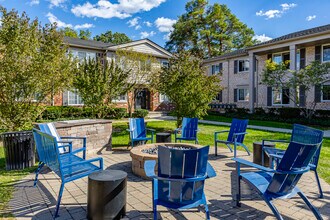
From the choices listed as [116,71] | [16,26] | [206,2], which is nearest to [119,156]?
[16,26]

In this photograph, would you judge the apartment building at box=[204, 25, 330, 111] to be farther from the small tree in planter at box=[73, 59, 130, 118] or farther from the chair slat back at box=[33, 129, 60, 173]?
the chair slat back at box=[33, 129, 60, 173]

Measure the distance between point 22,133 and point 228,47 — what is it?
36.8 metres

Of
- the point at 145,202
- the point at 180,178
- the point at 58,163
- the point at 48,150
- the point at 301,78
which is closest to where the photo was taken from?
the point at 180,178

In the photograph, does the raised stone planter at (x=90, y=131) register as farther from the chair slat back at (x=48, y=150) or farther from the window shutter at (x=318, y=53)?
the window shutter at (x=318, y=53)

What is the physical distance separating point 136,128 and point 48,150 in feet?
12.7

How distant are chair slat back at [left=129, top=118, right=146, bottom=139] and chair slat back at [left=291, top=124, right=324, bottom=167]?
Result: 4625 millimetres

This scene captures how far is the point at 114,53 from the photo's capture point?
22.2m

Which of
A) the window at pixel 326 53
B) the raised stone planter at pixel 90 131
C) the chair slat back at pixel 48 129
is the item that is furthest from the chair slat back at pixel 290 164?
the window at pixel 326 53

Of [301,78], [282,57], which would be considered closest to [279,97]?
[282,57]

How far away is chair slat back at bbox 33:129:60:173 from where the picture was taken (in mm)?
3835

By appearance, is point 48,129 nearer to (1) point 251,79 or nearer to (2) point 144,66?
(2) point 144,66

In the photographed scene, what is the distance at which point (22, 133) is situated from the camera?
5797mm

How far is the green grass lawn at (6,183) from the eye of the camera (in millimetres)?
3670

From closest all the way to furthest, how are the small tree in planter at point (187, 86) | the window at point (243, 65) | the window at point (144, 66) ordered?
the small tree in planter at point (187, 86) → the window at point (144, 66) → the window at point (243, 65)
